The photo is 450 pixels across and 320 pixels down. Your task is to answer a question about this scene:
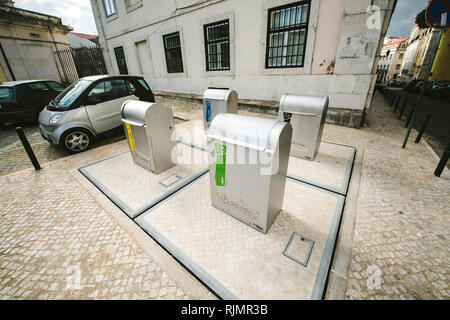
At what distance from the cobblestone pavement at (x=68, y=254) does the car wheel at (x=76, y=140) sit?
158 centimetres

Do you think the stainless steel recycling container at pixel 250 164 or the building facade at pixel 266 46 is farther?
the building facade at pixel 266 46

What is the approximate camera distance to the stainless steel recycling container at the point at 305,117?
340cm

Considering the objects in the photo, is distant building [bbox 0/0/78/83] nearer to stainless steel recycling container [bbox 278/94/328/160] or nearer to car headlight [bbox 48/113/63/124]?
car headlight [bbox 48/113/63/124]

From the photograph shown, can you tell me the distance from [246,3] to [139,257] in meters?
8.72

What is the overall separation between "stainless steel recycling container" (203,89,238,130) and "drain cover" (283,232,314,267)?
3.72 metres

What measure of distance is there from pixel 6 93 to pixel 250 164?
367 inches

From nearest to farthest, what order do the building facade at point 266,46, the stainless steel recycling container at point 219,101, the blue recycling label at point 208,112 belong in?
1. the stainless steel recycling container at point 219,101
2. the blue recycling label at point 208,112
3. the building facade at point 266,46

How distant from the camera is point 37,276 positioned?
6.16 ft

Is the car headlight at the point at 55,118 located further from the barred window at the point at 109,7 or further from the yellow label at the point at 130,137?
the barred window at the point at 109,7

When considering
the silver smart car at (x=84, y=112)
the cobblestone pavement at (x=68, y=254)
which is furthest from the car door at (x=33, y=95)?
the cobblestone pavement at (x=68, y=254)

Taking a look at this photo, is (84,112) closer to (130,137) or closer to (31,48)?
(130,137)

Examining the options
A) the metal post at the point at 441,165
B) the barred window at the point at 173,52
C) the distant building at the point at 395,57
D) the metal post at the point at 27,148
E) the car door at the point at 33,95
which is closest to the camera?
the metal post at the point at 441,165

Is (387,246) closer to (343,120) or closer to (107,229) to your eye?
(107,229)
